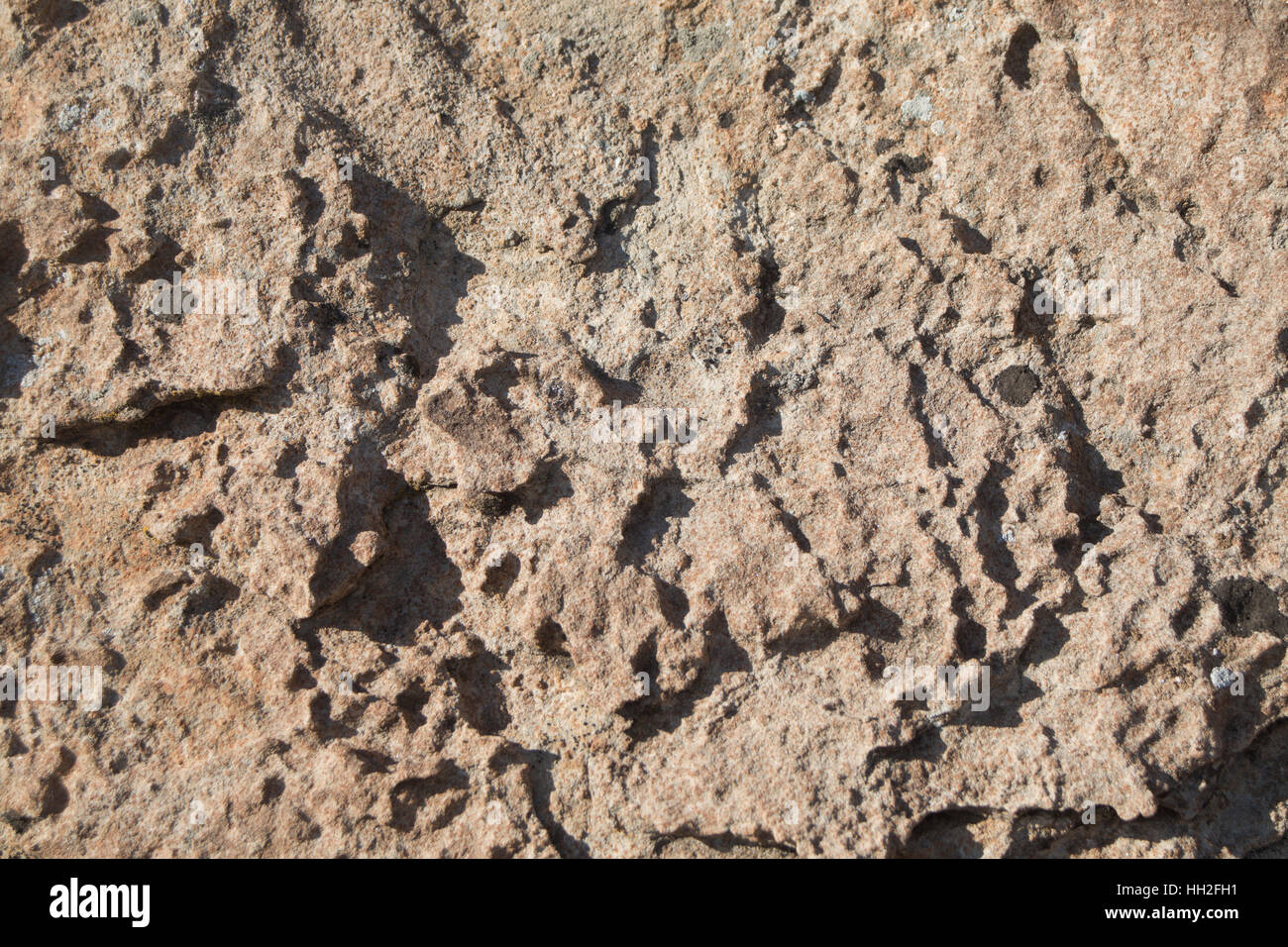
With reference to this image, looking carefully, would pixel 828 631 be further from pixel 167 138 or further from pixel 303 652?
pixel 167 138

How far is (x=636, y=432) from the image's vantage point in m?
2.23

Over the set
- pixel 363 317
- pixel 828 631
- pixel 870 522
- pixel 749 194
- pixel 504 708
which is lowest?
pixel 504 708

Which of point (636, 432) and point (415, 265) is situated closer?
point (636, 432)

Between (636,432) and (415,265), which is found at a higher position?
(415,265)

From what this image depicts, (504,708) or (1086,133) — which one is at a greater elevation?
(1086,133)

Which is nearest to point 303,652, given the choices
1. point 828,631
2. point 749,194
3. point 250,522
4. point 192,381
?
point 250,522

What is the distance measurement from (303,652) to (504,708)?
477 mm

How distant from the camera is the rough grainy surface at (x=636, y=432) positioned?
2.05 meters

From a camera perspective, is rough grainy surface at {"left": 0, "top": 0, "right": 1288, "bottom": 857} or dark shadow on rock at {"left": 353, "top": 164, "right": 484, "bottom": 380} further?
dark shadow on rock at {"left": 353, "top": 164, "right": 484, "bottom": 380}

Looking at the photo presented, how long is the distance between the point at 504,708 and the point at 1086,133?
1999 millimetres

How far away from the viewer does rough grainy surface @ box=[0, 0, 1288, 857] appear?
6.73ft

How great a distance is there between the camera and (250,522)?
214 cm

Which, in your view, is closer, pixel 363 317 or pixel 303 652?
pixel 303 652

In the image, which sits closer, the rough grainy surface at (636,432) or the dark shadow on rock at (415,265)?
the rough grainy surface at (636,432)
